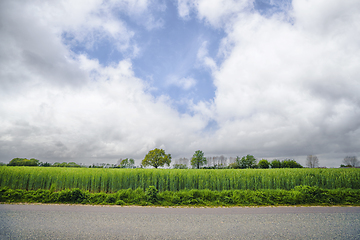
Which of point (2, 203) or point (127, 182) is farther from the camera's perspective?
point (127, 182)

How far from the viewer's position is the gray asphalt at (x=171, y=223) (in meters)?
5.26

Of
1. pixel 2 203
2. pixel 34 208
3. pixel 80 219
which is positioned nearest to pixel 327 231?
pixel 80 219

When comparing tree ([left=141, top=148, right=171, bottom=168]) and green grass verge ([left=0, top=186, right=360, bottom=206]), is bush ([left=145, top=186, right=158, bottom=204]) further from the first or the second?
tree ([left=141, top=148, right=171, bottom=168])

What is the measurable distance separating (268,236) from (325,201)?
6970 millimetres

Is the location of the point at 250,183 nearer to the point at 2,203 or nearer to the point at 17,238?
the point at 17,238

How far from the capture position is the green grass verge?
9.07 meters

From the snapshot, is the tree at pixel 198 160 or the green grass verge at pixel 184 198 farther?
the tree at pixel 198 160

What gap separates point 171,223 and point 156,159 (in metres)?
49.4

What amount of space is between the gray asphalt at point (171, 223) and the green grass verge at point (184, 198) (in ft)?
3.26

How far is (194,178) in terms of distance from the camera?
40.9ft

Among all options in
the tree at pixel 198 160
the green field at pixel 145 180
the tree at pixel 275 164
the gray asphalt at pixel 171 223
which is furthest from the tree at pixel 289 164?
the gray asphalt at pixel 171 223

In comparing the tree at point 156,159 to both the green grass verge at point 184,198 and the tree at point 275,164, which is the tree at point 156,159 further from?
the green grass verge at point 184,198

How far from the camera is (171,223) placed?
20.2ft

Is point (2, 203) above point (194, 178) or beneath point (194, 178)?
beneath
